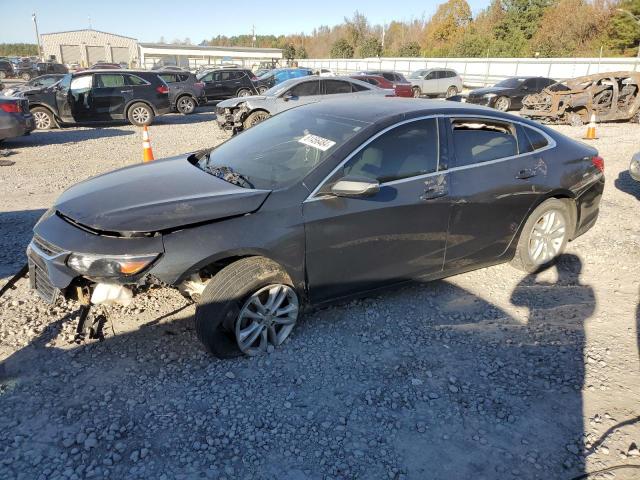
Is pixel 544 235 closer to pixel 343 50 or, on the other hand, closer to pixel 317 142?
pixel 317 142

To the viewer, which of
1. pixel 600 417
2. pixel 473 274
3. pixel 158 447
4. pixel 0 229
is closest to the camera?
pixel 158 447

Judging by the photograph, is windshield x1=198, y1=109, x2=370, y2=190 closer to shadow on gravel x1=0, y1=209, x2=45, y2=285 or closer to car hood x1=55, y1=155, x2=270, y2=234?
car hood x1=55, y1=155, x2=270, y2=234

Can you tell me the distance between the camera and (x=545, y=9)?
5006cm

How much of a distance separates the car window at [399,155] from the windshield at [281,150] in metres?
0.19

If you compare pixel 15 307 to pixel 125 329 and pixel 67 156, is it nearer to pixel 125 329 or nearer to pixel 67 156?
pixel 125 329

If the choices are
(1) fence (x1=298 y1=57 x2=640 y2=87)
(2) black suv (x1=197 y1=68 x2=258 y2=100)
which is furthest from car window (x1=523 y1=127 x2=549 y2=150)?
(1) fence (x1=298 y1=57 x2=640 y2=87)

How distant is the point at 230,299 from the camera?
3098 millimetres

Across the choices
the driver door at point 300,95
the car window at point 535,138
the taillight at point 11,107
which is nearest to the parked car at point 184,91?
the driver door at point 300,95

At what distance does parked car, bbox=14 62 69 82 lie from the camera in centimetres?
3484

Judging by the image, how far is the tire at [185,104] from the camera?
59.8 ft

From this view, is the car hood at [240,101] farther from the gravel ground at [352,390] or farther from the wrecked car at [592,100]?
the gravel ground at [352,390]

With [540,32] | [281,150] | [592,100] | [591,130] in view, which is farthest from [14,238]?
[540,32]

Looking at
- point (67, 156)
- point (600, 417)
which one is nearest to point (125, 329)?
point (600, 417)

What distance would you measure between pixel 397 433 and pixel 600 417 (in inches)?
49.5
